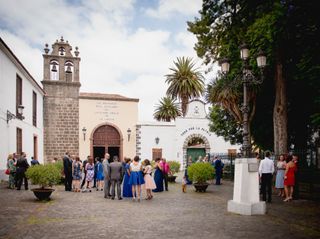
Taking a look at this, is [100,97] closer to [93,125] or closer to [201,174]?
[93,125]

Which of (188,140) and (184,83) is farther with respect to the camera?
(184,83)

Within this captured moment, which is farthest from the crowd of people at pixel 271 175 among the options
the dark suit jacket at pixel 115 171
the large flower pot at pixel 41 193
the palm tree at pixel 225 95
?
the large flower pot at pixel 41 193

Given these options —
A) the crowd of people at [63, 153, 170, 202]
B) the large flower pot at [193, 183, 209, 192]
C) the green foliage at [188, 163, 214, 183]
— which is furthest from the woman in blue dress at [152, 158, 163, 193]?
the large flower pot at [193, 183, 209, 192]

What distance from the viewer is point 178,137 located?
101ft

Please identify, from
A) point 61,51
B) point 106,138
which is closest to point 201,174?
point 106,138

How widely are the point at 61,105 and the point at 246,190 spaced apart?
74.6ft

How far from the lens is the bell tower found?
1144 inches

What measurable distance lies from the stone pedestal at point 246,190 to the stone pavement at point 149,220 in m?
0.36

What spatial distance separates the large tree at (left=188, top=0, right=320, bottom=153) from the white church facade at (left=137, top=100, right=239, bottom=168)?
9.54m

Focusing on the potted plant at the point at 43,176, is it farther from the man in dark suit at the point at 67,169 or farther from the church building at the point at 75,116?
the church building at the point at 75,116

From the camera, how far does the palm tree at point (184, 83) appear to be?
43.0 metres

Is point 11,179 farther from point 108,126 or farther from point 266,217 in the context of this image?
point 108,126

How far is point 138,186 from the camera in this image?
1295 centimetres

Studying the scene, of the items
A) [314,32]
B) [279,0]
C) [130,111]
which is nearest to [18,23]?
[279,0]
